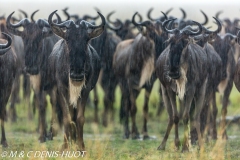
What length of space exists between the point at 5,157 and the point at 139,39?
449 cm

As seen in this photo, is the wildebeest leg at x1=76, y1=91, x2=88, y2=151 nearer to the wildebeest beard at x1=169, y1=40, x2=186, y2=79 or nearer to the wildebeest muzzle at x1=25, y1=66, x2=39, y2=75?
the wildebeest beard at x1=169, y1=40, x2=186, y2=79

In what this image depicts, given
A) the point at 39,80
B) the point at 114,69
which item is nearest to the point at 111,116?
the point at 114,69

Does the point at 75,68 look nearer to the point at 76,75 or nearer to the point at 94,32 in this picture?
the point at 76,75

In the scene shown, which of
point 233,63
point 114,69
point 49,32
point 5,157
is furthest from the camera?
point 114,69

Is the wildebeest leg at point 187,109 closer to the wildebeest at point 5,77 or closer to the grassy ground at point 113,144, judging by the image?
the grassy ground at point 113,144

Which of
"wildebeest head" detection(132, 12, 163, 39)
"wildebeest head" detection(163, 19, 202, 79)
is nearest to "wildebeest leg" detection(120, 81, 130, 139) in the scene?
"wildebeest head" detection(132, 12, 163, 39)

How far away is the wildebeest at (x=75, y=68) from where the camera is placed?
29.2 ft

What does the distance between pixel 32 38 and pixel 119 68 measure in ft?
8.58

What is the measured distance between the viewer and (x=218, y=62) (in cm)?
1144

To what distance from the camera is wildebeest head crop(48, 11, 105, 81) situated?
8773mm

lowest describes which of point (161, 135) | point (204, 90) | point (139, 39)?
point (161, 135)

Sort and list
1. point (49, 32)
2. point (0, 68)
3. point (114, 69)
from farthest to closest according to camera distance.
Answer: point (114, 69)
point (49, 32)
point (0, 68)

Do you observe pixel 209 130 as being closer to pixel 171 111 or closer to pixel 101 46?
pixel 171 111

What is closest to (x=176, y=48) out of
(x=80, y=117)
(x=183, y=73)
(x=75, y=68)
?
(x=183, y=73)
